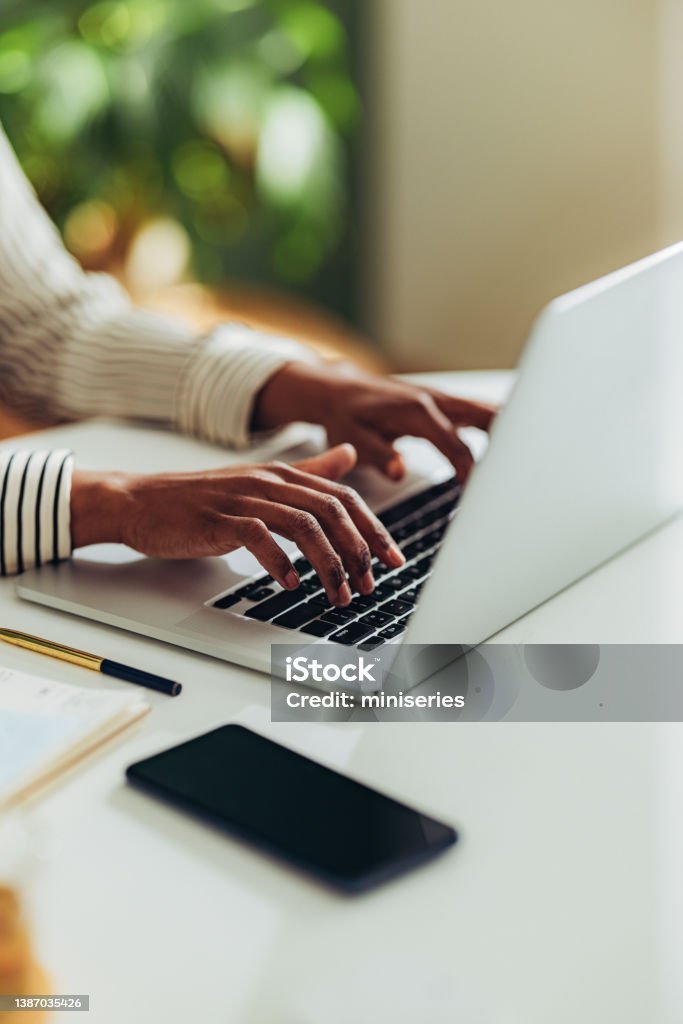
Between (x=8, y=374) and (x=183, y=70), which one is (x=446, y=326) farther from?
(x=8, y=374)

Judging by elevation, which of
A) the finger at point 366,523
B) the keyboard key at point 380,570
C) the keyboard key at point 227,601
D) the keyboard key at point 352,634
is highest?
the finger at point 366,523

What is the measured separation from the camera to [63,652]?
65 centimetres

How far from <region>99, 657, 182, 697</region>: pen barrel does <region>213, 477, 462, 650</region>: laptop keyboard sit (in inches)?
3.4

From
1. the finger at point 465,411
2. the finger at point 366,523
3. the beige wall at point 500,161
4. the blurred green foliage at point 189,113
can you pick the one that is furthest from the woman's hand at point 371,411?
the beige wall at point 500,161

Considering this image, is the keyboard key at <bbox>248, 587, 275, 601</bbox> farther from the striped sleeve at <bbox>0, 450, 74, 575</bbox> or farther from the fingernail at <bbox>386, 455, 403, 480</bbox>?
the fingernail at <bbox>386, 455, 403, 480</bbox>

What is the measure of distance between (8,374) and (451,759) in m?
0.82

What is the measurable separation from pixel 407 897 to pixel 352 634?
0.71ft

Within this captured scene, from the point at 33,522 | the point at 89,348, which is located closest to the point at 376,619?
the point at 33,522

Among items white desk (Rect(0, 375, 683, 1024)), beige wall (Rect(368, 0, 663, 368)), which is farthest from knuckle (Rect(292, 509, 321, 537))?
beige wall (Rect(368, 0, 663, 368))

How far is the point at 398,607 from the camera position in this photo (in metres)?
0.69

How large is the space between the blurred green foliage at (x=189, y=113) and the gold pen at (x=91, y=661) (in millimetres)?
1977

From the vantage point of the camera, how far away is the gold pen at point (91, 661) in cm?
61

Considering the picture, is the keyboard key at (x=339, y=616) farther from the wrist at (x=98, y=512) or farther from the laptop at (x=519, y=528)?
the wrist at (x=98, y=512)

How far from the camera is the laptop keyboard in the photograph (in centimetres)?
66
